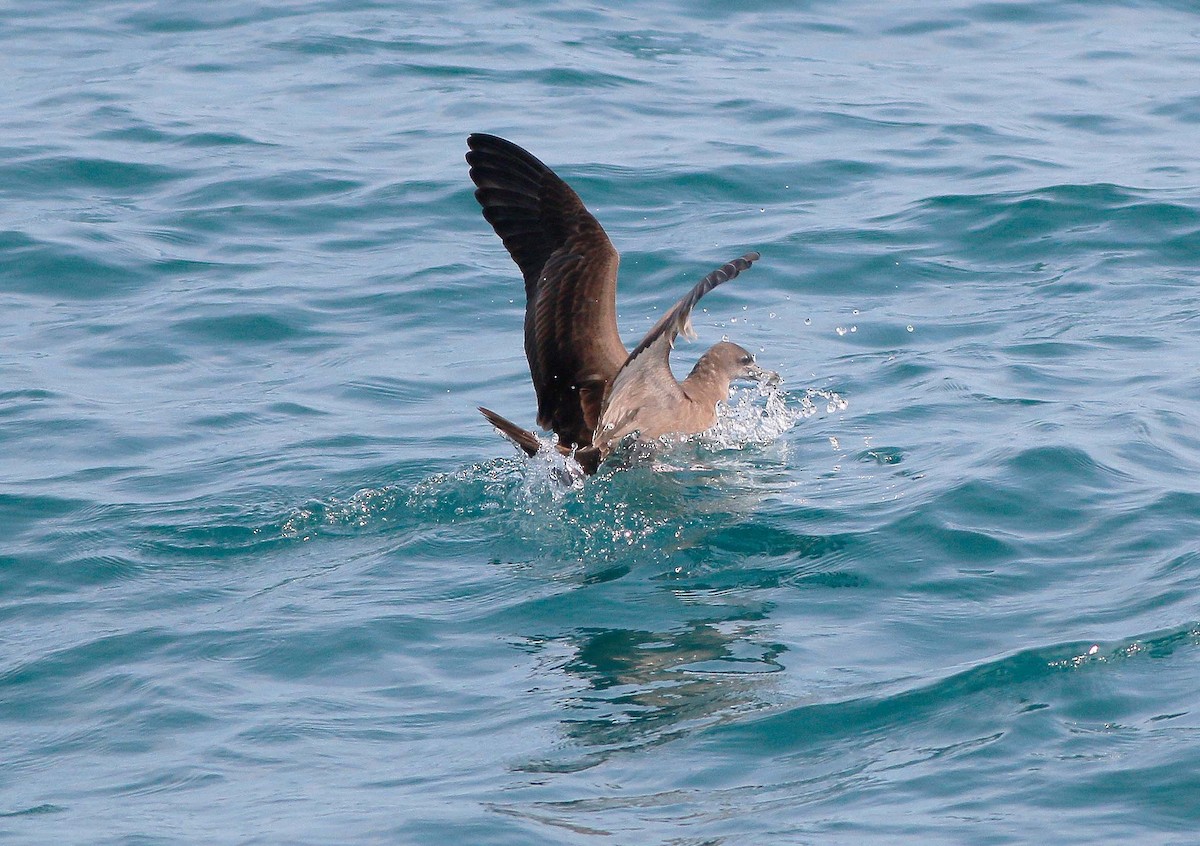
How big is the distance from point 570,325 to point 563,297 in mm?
133

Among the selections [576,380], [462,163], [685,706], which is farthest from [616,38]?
[685,706]

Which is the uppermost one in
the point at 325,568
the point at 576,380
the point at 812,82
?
the point at 812,82

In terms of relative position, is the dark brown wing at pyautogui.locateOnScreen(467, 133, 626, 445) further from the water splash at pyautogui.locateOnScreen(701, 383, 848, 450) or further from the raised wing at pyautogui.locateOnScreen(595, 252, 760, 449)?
the water splash at pyautogui.locateOnScreen(701, 383, 848, 450)

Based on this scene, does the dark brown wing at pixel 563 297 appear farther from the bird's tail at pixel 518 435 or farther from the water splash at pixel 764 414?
the water splash at pixel 764 414

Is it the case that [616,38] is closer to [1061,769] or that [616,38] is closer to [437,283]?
→ [437,283]

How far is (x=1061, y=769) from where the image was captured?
4762 mm

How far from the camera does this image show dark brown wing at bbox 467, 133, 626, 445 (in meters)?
7.57

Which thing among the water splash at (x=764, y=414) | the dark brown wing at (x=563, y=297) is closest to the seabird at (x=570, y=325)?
the dark brown wing at (x=563, y=297)

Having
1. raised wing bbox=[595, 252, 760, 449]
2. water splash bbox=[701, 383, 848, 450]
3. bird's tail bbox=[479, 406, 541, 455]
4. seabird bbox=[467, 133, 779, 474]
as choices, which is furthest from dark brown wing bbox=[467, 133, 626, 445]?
water splash bbox=[701, 383, 848, 450]

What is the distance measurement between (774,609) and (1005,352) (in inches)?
133

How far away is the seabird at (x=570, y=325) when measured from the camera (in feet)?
24.2

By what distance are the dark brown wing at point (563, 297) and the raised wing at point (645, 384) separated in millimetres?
206

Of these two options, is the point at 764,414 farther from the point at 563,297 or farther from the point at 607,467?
the point at 563,297

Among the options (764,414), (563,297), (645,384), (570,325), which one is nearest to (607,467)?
(645,384)
